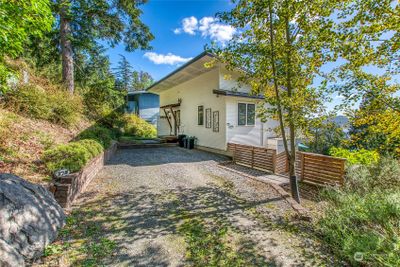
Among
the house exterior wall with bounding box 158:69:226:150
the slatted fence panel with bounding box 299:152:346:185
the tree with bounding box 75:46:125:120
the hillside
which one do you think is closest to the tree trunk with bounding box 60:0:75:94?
the tree with bounding box 75:46:125:120

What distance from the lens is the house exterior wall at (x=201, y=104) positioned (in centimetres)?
1033

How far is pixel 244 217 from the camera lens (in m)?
3.81

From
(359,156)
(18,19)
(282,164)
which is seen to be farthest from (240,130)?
(18,19)

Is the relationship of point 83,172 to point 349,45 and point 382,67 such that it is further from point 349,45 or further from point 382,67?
point 382,67

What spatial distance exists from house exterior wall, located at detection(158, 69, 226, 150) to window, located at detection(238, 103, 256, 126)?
109cm

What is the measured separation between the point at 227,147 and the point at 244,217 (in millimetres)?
6177

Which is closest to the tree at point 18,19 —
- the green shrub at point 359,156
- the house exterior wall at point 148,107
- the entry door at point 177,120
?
the green shrub at point 359,156

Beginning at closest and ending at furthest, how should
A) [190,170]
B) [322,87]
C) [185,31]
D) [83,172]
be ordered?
[322,87]
[83,172]
[190,170]
[185,31]

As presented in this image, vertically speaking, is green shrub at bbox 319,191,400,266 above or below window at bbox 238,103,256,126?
below

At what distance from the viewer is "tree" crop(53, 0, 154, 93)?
10359mm

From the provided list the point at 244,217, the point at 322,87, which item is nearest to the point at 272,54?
the point at 322,87

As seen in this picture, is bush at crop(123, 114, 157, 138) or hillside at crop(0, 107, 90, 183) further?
bush at crop(123, 114, 157, 138)

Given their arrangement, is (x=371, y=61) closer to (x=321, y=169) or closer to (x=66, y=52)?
(x=321, y=169)

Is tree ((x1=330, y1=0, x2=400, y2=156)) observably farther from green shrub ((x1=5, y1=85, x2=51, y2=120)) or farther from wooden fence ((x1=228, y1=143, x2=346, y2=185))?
green shrub ((x1=5, y1=85, x2=51, y2=120))
